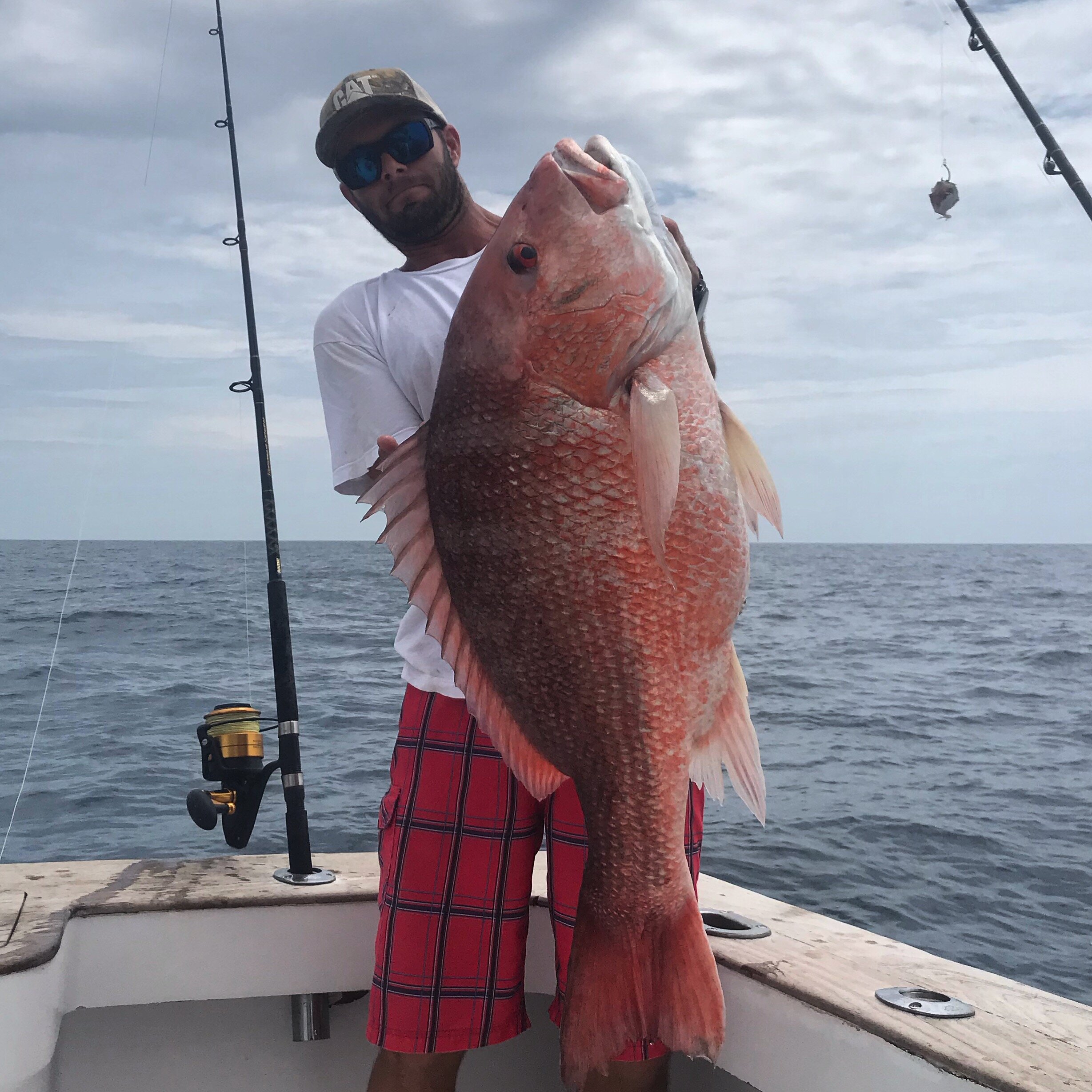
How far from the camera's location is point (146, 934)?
236cm

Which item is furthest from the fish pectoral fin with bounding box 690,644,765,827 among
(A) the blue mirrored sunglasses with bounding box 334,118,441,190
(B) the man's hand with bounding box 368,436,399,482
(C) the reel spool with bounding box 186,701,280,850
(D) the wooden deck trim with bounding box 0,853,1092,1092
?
(C) the reel spool with bounding box 186,701,280,850

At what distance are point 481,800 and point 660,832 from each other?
52 centimetres

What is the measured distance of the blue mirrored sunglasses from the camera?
2.08m

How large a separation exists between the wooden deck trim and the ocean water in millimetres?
4091

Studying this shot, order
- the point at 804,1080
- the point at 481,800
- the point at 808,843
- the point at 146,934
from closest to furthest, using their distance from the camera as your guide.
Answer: the point at 804,1080
the point at 481,800
the point at 146,934
the point at 808,843

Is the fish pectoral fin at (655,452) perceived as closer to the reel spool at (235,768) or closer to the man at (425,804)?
the man at (425,804)

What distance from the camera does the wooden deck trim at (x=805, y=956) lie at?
166 centimetres

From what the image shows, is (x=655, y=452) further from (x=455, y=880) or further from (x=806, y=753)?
(x=806, y=753)

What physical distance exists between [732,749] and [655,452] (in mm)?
567

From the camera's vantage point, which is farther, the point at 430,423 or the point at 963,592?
the point at 963,592

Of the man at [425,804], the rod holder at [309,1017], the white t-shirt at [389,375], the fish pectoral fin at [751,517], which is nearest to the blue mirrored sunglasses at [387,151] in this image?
the man at [425,804]

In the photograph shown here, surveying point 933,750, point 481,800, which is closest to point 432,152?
point 481,800

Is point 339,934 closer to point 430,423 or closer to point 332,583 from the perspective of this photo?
point 430,423

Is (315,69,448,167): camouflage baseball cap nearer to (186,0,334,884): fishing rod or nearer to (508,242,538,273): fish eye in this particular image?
(508,242,538,273): fish eye
